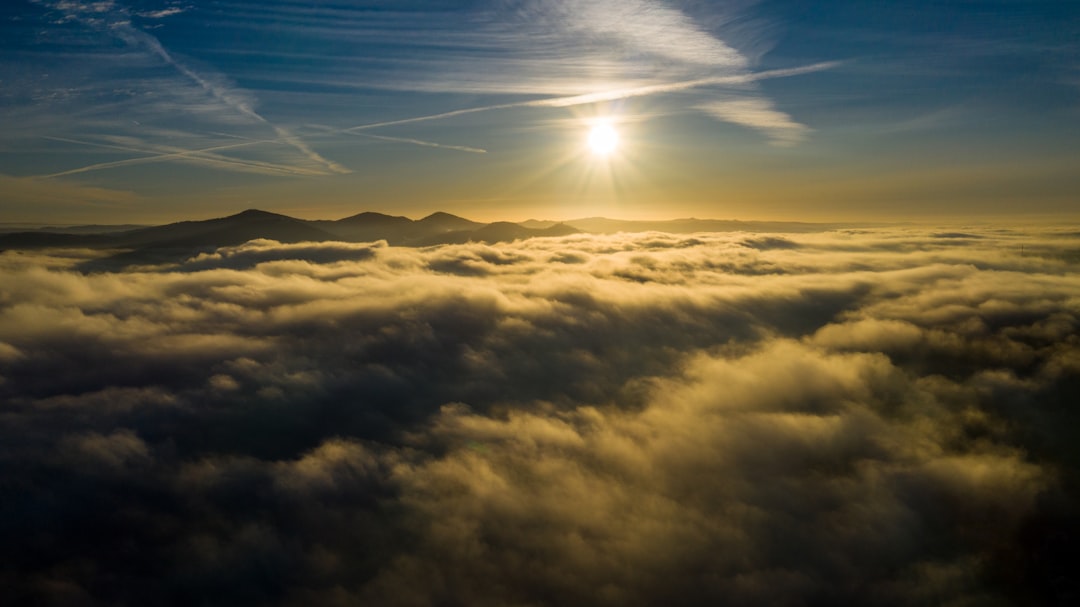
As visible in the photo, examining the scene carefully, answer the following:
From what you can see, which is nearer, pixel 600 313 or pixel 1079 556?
pixel 1079 556

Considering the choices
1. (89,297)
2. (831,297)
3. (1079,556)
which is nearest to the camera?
(1079,556)

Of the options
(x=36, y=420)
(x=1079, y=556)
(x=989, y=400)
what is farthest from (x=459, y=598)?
(x=989, y=400)

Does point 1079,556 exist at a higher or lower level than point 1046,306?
lower

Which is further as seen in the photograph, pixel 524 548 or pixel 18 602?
pixel 524 548

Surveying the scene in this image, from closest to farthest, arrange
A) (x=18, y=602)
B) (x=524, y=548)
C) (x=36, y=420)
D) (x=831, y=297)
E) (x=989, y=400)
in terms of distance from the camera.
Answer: (x=18, y=602) → (x=524, y=548) → (x=36, y=420) → (x=989, y=400) → (x=831, y=297)

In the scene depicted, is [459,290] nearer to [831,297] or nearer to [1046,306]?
[831,297]

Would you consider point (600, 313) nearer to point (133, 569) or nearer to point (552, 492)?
point (552, 492)

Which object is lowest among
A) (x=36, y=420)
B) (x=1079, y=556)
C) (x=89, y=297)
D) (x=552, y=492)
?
(x=1079, y=556)

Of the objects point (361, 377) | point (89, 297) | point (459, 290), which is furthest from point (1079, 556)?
point (89, 297)

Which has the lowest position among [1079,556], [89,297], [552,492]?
[1079,556]
